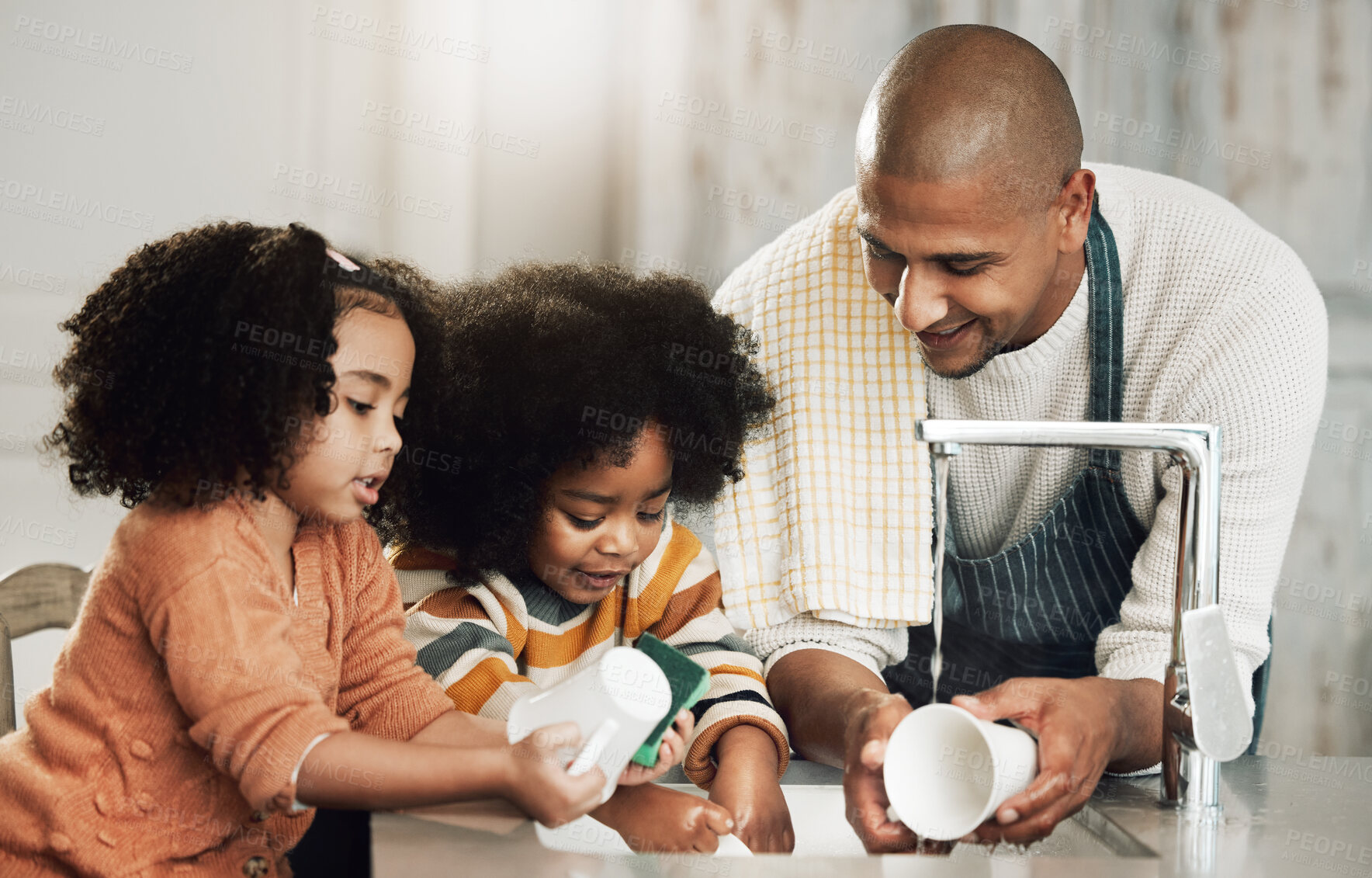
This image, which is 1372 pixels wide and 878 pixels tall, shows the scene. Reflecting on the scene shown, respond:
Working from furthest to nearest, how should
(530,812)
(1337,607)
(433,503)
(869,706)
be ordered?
(1337,607)
(433,503)
(869,706)
(530,812)

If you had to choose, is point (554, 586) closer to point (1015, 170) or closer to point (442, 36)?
point (1015, 170)

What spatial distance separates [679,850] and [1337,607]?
1.67 meters

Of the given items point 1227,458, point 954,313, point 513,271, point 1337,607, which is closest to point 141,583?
point 513,271

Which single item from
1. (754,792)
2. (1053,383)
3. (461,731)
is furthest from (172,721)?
(1053,383)

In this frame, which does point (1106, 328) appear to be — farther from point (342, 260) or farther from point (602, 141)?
point (602, 141)

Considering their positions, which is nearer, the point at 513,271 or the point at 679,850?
the point at 679,850

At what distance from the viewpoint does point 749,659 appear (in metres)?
1.27

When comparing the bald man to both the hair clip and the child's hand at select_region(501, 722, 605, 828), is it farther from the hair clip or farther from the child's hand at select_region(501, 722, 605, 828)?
the hair clip

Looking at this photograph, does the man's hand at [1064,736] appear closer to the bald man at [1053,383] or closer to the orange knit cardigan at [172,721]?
the bald man at [1053,383]

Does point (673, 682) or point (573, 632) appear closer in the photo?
point (673, 682)

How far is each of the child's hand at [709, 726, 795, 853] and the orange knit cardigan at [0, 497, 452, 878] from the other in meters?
0.36

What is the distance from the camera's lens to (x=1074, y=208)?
4.14ft

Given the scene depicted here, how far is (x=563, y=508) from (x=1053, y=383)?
59 centimetres

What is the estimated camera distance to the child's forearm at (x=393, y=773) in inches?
33.5
